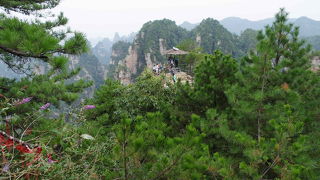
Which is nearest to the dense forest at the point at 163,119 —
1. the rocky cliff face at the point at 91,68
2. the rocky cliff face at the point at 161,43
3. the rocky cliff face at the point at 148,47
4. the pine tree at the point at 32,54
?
the pine tree at the point at 32,54

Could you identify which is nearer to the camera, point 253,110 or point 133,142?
point 133,142

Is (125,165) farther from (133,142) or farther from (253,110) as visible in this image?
(253,110)

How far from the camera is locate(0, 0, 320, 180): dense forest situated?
256 centimetres

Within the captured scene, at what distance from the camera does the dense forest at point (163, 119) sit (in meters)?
2.56

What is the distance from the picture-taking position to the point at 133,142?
250 cm

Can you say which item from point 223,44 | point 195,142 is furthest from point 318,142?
point 223,44

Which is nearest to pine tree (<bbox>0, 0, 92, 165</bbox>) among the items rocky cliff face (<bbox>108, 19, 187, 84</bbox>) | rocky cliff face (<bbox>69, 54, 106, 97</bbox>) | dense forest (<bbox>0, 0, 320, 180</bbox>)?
dense forest (<bbox>0, 0, 320, 180</bbox>)

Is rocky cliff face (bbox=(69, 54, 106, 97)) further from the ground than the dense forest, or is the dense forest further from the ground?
the dense forest

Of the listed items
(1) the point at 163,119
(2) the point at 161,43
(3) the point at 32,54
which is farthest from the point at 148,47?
(3) the point at 32,54

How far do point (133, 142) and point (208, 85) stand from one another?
4.28 metres

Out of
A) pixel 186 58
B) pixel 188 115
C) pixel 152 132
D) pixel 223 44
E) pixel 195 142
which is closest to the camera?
pixel 195 142

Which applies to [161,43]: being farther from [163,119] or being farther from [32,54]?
[32,54]

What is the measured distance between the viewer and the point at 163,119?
6352mm

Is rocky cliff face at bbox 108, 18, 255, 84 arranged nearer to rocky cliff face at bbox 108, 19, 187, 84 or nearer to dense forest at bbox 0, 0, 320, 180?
rocky cliff face at bbox 108, 19, 187, 84
